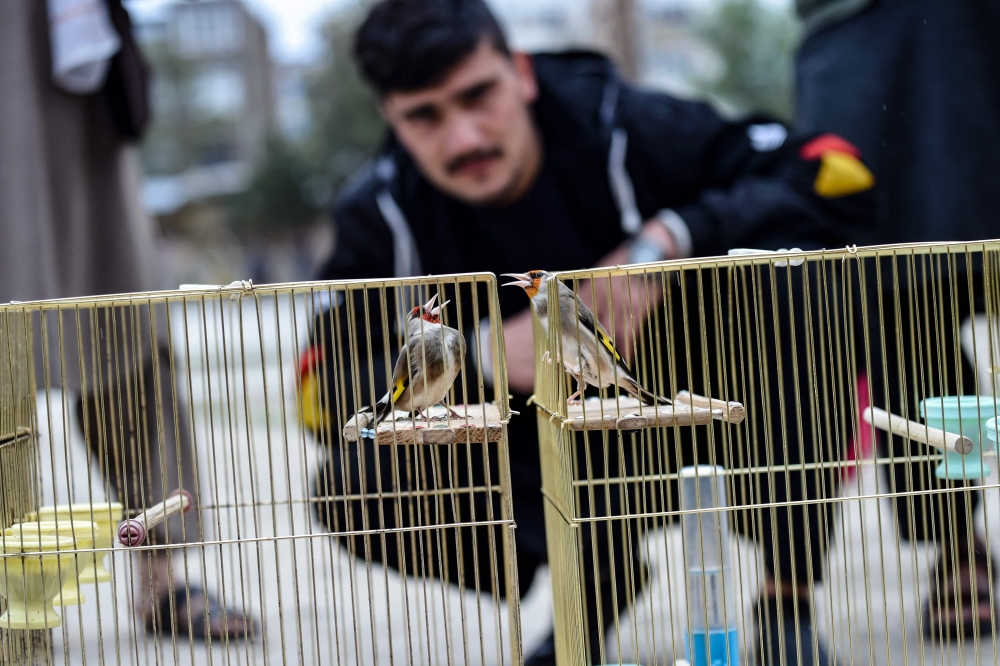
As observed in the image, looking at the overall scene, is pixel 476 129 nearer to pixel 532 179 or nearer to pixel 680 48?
pixel 532 179

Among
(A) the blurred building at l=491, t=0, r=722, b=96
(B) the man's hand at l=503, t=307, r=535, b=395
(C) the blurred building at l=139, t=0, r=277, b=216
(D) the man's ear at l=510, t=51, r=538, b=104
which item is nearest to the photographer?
(B) the man's hand at l=503, t=307, r=535, b=395

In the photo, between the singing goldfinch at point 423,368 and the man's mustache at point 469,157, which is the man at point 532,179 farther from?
the singing goldfinch at point 423,368

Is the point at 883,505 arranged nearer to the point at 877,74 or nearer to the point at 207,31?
the point at 877,74

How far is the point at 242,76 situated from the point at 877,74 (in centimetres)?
1146

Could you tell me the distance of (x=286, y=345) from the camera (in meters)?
5.97

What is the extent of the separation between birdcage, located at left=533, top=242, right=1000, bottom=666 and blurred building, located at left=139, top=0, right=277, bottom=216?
10.3 meters

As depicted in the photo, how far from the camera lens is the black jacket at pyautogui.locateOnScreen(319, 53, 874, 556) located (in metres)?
3.18

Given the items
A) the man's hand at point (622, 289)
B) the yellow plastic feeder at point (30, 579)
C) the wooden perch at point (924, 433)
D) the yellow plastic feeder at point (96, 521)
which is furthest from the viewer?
the man's hand at point (622, 289)

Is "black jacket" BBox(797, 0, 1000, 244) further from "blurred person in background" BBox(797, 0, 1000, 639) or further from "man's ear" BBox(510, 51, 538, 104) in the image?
"man's ear" BBox(510, 51, 538, 104)

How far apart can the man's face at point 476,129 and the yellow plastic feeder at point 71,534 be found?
1754 mm

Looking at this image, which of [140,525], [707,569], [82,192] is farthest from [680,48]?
[140,525]

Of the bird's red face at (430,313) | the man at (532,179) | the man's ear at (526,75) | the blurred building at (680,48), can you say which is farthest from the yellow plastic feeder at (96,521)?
the blurred building at (680,48)

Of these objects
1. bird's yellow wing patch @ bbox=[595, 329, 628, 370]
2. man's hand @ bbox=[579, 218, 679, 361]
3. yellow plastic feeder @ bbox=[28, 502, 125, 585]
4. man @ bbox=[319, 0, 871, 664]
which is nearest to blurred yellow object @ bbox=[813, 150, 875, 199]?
man @ bbox=[319, 0, 871, 664]

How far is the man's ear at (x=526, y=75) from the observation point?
3.37 meters
